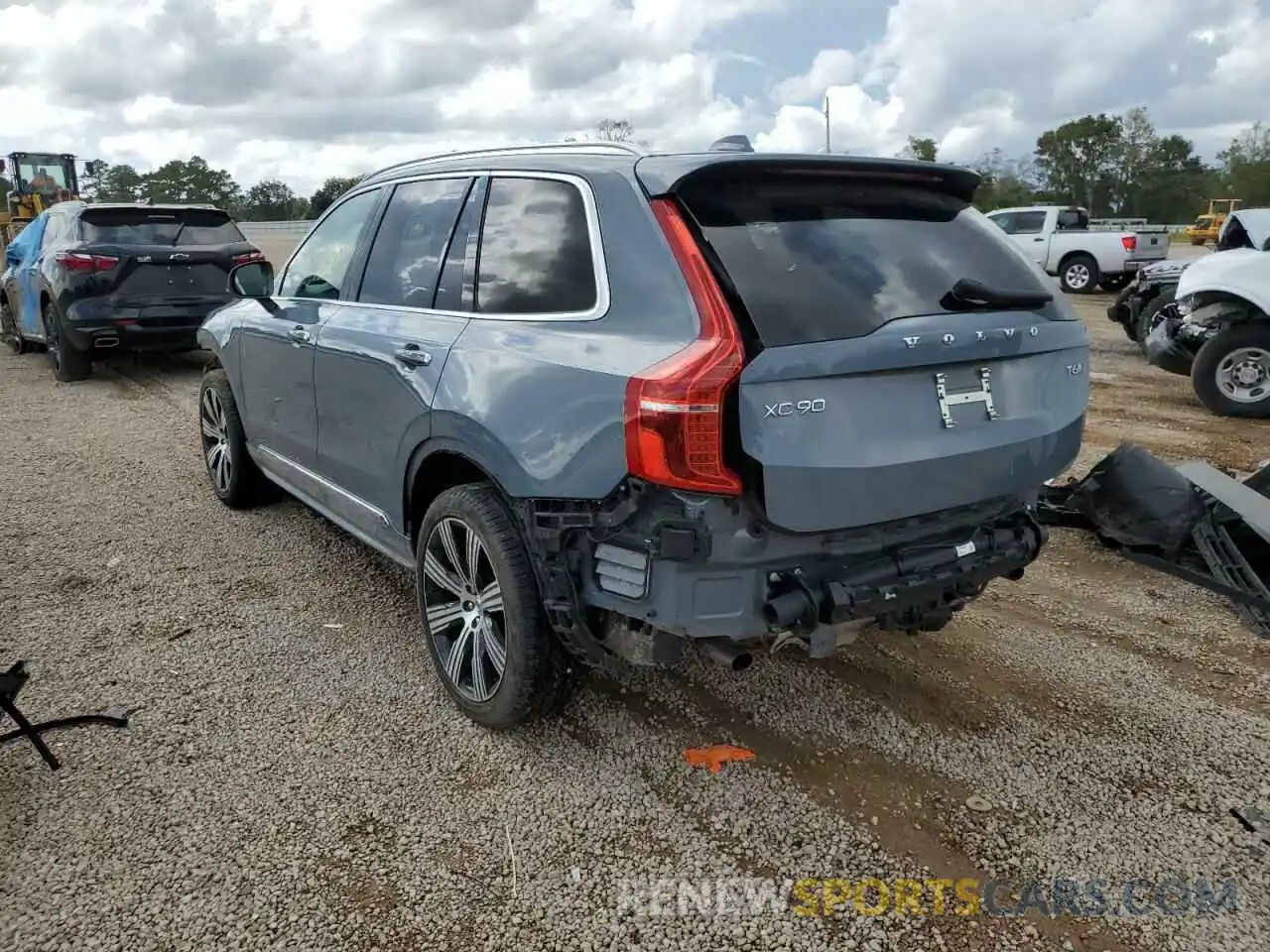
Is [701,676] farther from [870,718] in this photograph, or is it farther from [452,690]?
[452,690]

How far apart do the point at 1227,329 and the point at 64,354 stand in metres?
11.0

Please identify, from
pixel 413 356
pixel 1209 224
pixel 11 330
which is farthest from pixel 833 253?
pixel 1209 224

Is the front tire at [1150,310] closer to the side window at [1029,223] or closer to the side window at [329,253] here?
the side window at [329,253]

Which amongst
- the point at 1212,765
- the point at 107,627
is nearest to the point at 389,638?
the point at 107,627

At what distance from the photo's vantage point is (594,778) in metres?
2.98

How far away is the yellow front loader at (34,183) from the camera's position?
69.1 ft

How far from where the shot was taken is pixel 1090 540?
499 centimetres

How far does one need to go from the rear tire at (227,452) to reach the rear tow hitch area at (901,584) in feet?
12.3

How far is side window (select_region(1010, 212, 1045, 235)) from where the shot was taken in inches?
794

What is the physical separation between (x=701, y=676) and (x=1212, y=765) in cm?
169

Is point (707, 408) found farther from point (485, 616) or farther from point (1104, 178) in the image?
point (1104, 178)

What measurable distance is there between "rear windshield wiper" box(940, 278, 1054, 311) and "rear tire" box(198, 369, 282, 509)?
13.0 ft

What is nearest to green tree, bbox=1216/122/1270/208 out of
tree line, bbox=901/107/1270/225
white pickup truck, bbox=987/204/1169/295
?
tree line, bbox=901/107/1270/225

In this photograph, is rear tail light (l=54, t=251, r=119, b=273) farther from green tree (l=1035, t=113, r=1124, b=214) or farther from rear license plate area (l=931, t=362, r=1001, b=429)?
green tree (l=1035, t=113, r=1124, b=214)
